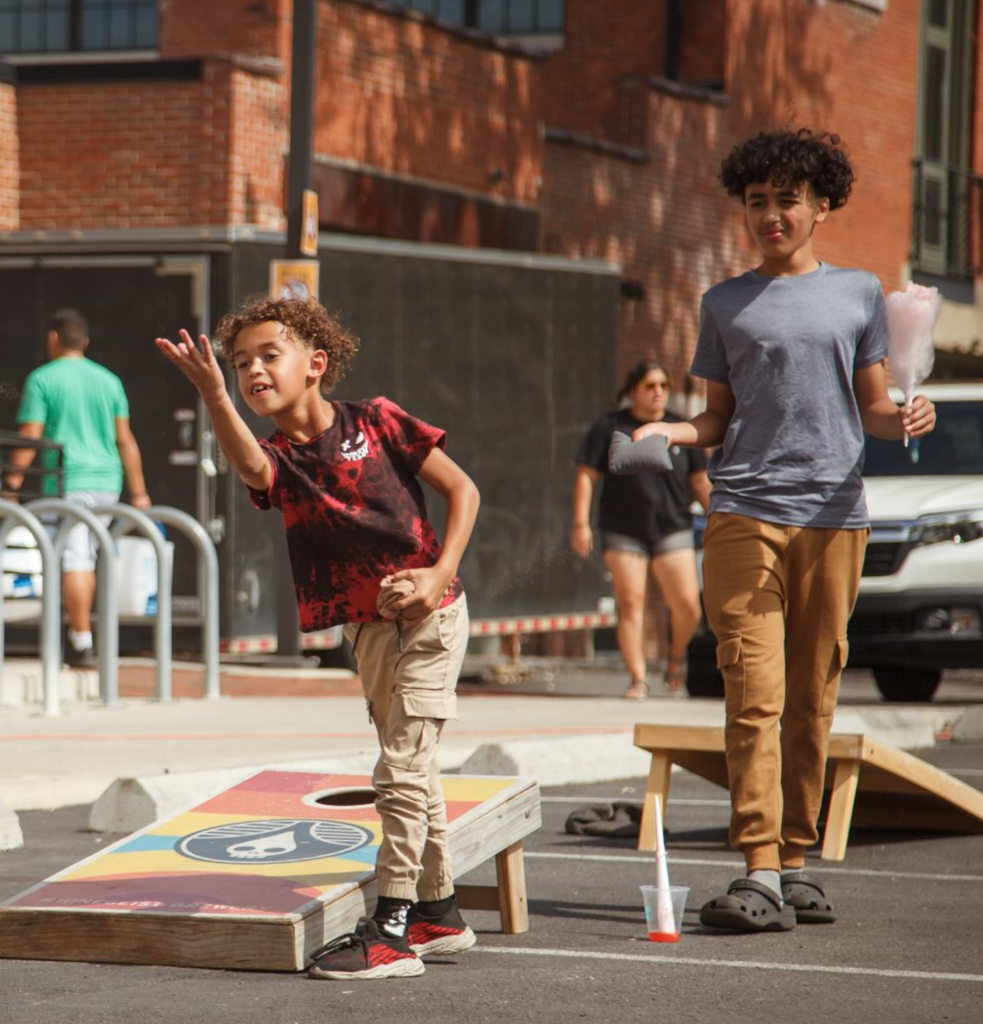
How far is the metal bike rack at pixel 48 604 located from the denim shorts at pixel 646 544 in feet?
11.3

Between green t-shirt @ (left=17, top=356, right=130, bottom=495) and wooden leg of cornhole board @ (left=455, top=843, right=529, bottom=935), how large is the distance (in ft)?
24.9

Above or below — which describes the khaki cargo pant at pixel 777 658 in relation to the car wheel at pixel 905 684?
above

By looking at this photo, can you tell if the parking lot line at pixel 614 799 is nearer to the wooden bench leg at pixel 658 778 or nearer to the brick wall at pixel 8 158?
the wooden bench leg at pixel 658 778

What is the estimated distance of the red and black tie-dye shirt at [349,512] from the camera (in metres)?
5.41

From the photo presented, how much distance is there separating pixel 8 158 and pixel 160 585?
736 centimetres

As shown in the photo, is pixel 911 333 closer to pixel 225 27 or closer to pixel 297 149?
pixel 297 149

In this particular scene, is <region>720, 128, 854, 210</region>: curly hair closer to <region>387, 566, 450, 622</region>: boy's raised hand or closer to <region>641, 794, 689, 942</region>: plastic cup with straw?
<region>387, 566, 450, 622</region>: boy's raised hand

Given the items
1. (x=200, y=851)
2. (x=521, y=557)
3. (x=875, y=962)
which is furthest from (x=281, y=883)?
(x=521, y=557)

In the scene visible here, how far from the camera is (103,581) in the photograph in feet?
37.7

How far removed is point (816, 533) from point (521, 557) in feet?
33.8

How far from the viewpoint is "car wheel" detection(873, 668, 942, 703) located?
14797mm

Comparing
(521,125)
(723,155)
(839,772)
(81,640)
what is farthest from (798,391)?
(723,155)

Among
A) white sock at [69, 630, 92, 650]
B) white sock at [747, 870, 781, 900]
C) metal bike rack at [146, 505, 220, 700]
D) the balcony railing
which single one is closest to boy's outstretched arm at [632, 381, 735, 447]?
white sock at [747, 870, 781, 900]

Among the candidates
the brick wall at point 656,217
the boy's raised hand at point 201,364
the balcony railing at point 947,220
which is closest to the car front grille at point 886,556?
the boy's raised hand at point 201,364
